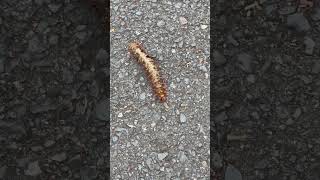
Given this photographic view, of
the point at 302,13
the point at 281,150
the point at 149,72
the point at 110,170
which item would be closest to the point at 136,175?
the point at 110,170

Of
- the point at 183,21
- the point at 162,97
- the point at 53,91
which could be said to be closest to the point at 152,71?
the point at 162,97

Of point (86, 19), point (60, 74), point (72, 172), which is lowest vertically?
point (72, 172)

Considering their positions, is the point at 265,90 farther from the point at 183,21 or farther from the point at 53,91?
the point at 53,91

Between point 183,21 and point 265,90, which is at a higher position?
point 183,21

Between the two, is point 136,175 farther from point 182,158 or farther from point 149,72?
point 149,72

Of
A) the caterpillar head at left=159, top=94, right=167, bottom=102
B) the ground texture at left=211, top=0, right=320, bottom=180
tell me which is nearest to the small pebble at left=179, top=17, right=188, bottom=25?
the ground texture at left=211, top=0, right=320, bottom=180

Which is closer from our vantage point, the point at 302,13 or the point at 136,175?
the point at 136,175
